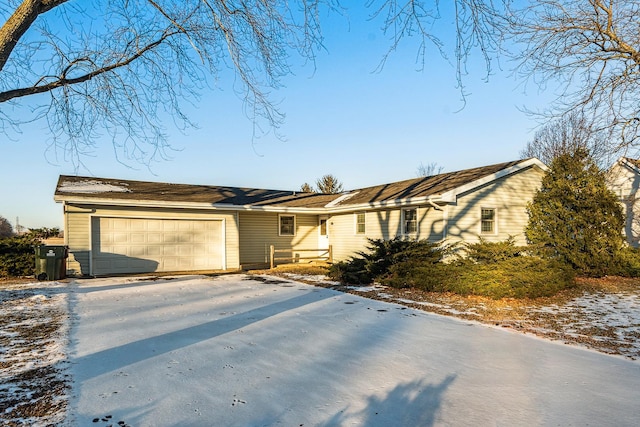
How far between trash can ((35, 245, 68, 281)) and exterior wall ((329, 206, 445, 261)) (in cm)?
953

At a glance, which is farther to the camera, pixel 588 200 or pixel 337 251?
pixel 337 251

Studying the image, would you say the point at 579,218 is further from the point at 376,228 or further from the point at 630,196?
the point at 630,196

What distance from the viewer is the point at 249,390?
13.0ft

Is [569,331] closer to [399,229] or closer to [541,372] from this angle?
[541,372]

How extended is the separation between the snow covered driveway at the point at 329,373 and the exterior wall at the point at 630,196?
17.5m

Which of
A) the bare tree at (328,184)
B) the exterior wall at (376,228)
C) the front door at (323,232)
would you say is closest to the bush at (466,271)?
the exterior wall at (376,228)

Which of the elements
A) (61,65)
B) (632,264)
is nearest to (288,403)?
(61,65)

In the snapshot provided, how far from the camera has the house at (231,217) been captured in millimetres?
13336

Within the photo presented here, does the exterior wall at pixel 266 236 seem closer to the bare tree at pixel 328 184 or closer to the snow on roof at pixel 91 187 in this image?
the snow on roof at pixel 91 187

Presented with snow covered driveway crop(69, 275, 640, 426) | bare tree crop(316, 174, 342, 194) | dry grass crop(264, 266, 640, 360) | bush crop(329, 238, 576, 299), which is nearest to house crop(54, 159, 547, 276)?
bush crop(329, 238, 576, 299)

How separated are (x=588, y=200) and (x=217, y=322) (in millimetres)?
12280

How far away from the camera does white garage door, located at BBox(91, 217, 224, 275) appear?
44.4ft

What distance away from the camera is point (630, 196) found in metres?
19.7

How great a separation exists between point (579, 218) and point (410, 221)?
5442 mm
